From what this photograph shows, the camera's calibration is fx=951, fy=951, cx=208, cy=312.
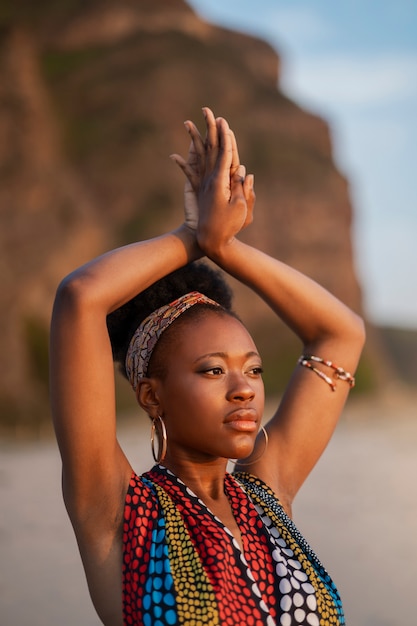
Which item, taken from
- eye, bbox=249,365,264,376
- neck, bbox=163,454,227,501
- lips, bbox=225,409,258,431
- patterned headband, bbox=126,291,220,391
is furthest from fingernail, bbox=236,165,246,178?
neck, bbox=163,454,227,501

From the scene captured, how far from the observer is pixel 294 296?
2.85 m

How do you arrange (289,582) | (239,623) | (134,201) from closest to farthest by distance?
(239,623)
(289,582)
(134,201)

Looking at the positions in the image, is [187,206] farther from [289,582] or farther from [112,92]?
[112,92]

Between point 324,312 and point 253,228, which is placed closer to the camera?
point 324,312

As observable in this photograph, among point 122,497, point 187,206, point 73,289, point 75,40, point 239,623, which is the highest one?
point 75,40

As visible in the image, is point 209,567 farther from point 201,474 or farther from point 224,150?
point 224,150

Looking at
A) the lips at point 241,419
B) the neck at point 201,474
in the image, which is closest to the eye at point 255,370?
the lips at point 241,419

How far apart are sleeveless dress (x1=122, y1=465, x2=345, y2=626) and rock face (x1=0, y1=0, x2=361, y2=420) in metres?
18.6

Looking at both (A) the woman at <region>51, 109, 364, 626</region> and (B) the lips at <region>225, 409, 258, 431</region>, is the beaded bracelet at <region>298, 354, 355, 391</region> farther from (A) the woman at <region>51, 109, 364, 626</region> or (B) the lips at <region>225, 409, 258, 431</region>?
(B) the lips at <region>225, 409, 258, 431</region>

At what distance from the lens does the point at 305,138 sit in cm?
2980

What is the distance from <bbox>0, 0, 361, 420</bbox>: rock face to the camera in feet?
75.6

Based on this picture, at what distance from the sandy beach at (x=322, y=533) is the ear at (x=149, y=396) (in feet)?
13.2

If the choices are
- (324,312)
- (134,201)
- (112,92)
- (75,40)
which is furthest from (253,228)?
(324,312)

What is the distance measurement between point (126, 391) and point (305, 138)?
12.9 meters
